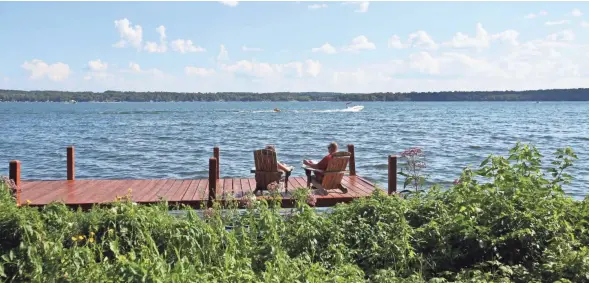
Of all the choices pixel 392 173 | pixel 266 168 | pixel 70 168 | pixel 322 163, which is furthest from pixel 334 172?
pixel 70 168

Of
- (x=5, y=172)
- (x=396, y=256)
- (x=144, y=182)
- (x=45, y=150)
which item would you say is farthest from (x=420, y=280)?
(x=45, y=150)

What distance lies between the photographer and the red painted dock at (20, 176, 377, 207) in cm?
1039

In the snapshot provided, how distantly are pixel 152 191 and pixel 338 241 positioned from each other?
249 inches

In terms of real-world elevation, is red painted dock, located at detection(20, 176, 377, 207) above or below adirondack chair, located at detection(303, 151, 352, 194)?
below

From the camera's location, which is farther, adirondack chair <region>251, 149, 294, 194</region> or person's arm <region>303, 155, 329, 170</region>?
person's arm <region>303, 155, 329, 170</region>

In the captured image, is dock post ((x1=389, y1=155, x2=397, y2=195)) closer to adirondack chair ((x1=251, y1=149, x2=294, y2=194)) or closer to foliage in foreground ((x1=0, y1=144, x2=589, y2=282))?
adirondack chair ((x1=251, y1=149, x2=294, y2=194))

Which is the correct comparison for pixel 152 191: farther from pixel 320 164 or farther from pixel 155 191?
pixel 320 164

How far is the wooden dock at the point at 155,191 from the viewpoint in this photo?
406 inches

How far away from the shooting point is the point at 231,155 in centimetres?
3011

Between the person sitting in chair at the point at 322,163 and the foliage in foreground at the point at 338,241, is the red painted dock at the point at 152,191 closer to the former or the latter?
the person sitting in chair at the point at 322,163

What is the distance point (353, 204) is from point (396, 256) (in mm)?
1216

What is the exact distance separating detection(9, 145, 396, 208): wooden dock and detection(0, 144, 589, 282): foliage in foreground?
3.56 meters


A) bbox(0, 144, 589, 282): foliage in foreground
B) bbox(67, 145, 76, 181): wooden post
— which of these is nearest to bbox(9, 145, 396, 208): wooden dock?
bbox(67, 145, 76, 181): wooden post

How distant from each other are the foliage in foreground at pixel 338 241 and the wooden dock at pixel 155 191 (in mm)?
3558
